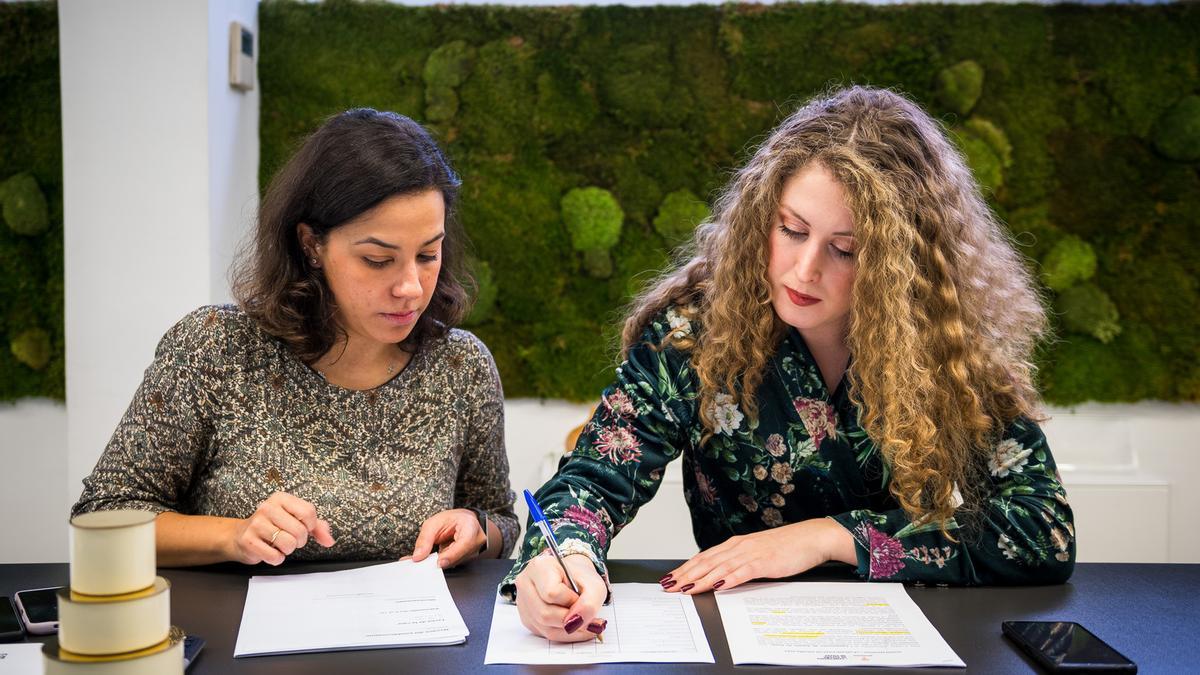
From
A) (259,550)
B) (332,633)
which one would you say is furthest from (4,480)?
(332,633)

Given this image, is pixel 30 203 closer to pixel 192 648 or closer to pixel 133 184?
pixel 133 184

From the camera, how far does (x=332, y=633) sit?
123 cm

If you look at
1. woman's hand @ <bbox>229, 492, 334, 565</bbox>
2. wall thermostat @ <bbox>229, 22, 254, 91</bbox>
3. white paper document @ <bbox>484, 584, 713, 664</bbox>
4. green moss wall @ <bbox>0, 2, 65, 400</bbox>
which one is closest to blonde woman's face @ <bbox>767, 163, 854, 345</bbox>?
white paper document @ <bbox>484, 584, 713, 664</bbox>

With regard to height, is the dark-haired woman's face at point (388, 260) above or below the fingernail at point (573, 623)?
above

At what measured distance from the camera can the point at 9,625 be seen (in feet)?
4.05

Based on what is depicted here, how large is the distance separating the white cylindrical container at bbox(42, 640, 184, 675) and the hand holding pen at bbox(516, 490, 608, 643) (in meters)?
0.48

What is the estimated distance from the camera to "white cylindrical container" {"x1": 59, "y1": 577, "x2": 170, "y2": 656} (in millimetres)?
806

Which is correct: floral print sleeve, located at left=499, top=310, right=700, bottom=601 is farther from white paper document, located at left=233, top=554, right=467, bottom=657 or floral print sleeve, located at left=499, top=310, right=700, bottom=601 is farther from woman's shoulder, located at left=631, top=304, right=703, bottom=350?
white paper document, located at left=233, top=554, right=467, bottom=657

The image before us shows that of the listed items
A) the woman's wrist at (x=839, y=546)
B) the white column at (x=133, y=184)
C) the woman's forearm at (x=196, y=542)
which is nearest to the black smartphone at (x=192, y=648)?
the woman's forearm at (x=196, y=542)

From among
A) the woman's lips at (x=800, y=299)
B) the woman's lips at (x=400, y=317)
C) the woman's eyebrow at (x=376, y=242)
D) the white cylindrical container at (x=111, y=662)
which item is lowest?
the white cylindrical container at (x=111, y=662)

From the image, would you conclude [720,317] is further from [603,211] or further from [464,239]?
[603,211]

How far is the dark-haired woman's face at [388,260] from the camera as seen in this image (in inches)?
63.2

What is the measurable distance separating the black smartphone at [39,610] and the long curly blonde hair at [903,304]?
0.91 metres

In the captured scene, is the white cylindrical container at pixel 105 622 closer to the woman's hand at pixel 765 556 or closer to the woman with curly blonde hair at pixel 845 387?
the woman with curly blonde hair at pixel 845 387
